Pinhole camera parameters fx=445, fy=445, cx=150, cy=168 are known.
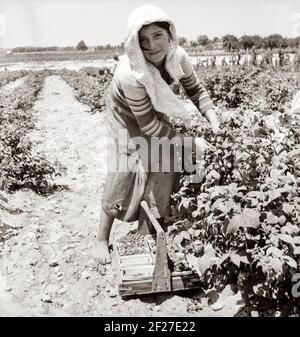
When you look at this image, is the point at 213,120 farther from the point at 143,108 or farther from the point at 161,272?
the point at 161,272

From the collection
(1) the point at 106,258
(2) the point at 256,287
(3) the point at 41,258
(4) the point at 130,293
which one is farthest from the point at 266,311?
(3) the point at 41,258

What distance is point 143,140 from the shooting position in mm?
2781

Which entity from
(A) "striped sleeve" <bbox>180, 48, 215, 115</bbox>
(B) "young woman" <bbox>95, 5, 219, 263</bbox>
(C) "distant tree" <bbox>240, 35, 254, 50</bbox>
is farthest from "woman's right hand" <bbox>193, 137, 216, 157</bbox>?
(C) "distant tree" <bbox>240, 35, 254, 50</bbox>

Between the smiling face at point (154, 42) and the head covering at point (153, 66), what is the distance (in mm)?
40

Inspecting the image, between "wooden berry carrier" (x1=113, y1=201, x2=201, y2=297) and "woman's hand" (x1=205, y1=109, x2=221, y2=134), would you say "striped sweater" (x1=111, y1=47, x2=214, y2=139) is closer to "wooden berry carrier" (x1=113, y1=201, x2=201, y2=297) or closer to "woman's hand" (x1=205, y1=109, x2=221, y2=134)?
"woman's hand" (x1=205, y1=109, x2=221, y2=134)

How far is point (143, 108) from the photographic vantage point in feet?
8.10

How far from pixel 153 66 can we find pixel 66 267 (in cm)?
152

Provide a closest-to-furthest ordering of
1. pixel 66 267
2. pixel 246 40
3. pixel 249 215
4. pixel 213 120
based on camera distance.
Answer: pixel 249 215 < pixel 213 120 < pixel 66 267 < pixel 246 40

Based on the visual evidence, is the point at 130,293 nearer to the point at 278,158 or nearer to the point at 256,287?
the point at 256,287

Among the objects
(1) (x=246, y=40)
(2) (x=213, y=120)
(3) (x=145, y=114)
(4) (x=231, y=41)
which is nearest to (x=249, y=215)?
(3) (x=145, y=114)

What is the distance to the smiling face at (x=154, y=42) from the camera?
2357mm

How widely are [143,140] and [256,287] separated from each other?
1.13 m

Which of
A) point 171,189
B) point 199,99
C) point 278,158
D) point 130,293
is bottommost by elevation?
point 130,293

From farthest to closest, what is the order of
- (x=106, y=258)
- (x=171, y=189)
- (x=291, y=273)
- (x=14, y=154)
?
(x=14, y=154)
(x=106, y=258)
(x=171, y=189)
(x=291, y=273)
